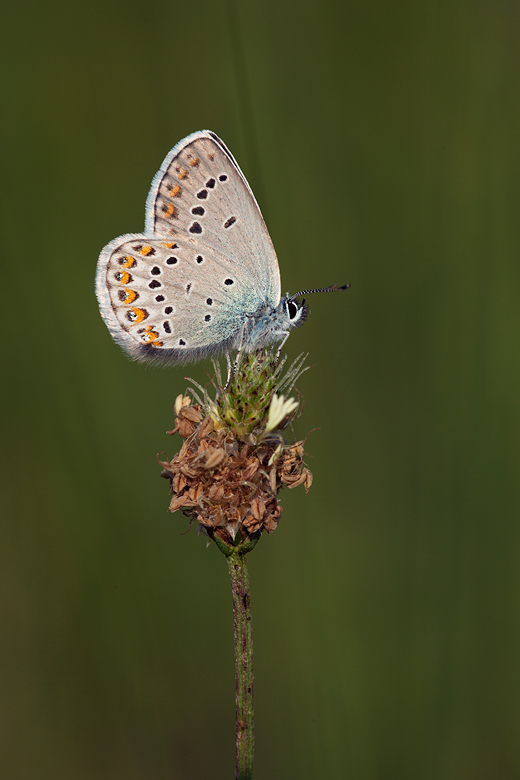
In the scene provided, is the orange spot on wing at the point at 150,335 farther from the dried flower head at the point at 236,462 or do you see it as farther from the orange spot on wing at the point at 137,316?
the dried flower head at the point at 236,462

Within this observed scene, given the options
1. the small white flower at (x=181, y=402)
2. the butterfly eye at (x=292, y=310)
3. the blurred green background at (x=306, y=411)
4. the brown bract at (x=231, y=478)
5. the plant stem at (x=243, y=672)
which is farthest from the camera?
the blurred green background at (x=306, y=411)

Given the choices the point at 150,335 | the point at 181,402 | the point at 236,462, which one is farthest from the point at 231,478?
the point at 150,335

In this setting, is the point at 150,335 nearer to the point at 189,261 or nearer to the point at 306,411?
the point at 189,261

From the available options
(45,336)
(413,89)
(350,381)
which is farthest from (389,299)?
(45,336)

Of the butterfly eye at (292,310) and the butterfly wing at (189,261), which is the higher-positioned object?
the butterfly wing at (189,261)

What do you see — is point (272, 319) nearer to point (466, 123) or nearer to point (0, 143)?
point (466, 123)

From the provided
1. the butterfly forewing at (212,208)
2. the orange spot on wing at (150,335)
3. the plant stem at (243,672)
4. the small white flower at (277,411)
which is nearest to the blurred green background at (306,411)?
the butterfly forewing at (212,208)
